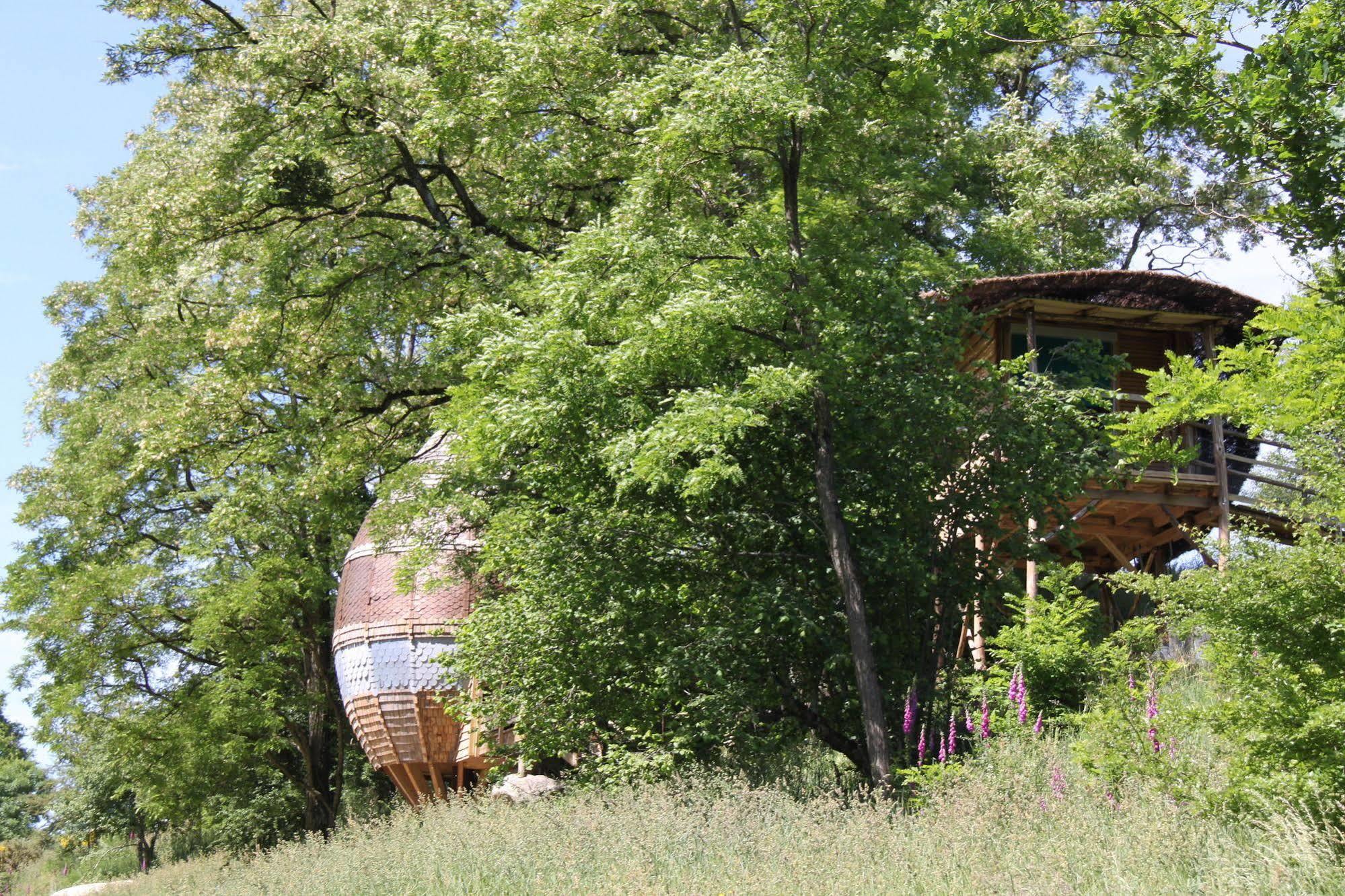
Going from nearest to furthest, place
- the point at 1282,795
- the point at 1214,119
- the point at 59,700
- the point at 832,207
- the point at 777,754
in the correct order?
the point at 1282,795
the point at 1214,119
the point at 777,754
the point at 832,207
the point at 59,700

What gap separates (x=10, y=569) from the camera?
23.9 metres

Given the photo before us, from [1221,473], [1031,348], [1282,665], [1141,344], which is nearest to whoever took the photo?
[1282,665]

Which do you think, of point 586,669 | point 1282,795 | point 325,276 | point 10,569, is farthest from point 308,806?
point 1282,795

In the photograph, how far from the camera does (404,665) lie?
18250 mm

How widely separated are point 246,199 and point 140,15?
12.0ft

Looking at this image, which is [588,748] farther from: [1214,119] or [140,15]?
[140,15]

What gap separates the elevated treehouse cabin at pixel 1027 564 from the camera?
1748 cm

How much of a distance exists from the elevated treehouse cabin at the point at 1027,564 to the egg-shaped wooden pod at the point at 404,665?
0.8 inches

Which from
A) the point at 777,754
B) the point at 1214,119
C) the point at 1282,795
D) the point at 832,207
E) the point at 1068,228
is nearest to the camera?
the point at 1282,795

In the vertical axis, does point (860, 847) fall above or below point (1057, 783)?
below

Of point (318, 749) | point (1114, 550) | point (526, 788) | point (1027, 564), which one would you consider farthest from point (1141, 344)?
point (318, 749)

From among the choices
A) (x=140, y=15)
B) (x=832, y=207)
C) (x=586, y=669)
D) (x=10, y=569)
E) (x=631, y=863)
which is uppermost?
(x=140, y=15)

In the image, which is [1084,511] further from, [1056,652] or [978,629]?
[1056,652]

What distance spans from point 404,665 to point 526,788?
453cm
